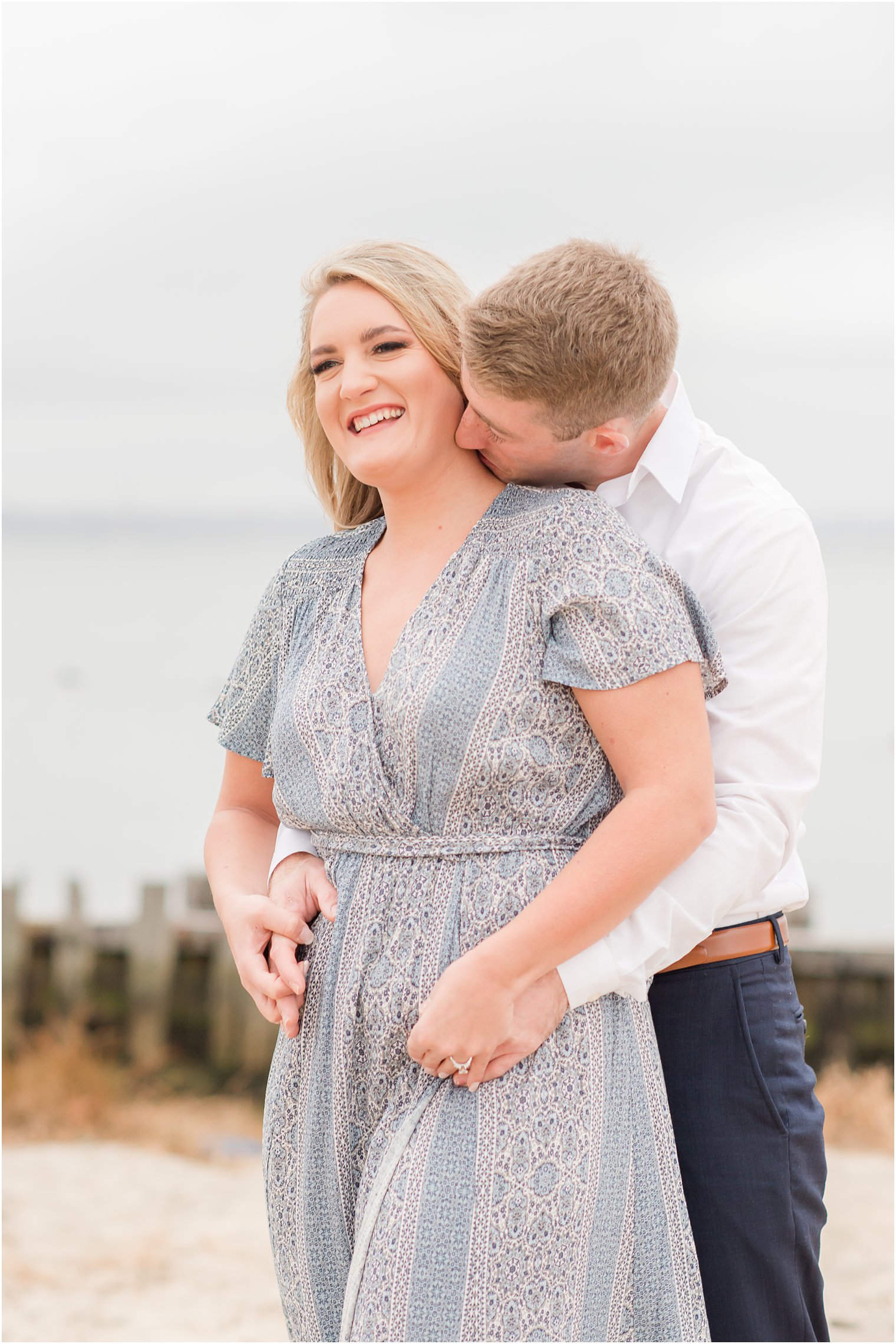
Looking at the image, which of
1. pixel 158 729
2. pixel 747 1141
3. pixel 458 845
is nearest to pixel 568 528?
pixel 458 845

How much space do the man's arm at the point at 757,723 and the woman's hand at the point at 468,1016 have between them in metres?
0.24

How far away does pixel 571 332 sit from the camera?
66.8 inches

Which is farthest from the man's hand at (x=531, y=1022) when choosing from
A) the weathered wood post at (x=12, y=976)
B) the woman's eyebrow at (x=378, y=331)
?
the weathered wood post at (x=12, y=976)

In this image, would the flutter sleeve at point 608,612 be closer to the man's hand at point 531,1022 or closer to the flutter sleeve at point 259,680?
the man's hand at point 531,1022

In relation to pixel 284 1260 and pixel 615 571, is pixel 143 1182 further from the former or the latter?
pixel 615 571

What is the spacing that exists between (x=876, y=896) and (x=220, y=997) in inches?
286

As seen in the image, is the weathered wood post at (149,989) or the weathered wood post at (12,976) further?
the weathered wood post at (12,976)

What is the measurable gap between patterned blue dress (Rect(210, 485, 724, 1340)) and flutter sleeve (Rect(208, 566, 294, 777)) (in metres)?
0.21

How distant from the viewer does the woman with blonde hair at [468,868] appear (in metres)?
1.62

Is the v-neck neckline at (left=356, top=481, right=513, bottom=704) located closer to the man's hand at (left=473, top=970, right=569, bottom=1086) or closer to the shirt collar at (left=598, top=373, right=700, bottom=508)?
the shirt collar at (left=598, top=373, right=700, bottom=508)

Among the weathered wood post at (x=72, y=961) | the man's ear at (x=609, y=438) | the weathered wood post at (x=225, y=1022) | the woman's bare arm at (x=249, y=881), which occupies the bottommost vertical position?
the weathered wood post at (x=225, y=1022)

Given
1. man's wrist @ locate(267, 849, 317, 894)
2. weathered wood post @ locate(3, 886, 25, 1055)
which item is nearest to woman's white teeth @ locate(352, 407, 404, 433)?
man's wrist @ locate(267, 849, 317, 894)

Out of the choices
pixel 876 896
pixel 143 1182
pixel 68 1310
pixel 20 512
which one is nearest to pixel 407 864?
pixel 68 1310

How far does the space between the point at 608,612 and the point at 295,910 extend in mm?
654
